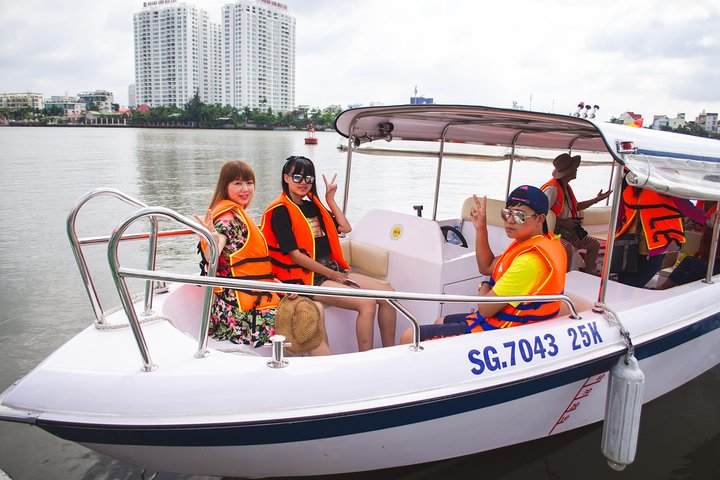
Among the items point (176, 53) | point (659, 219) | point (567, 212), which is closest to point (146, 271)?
point (659, 219)

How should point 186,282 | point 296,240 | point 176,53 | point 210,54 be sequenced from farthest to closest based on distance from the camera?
1. point 210,54
2. point 176,53
3. point 296,240
4. point 186,282

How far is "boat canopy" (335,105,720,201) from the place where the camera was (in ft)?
8.84

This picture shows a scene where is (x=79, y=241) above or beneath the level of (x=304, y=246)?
above

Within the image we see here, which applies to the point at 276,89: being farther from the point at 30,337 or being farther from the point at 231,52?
the point at 30,337

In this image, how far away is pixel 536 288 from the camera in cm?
269

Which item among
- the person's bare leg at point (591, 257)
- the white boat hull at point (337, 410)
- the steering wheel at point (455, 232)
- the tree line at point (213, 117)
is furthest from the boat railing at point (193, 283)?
the tree line at point (213, 117)

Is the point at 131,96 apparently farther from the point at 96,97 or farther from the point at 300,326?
the point at 300,326

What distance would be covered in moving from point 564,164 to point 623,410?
254 cm

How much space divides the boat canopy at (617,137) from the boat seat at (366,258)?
0.86 metres

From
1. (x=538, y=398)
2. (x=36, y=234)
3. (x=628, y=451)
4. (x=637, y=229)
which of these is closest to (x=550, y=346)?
(x=538, y=398)

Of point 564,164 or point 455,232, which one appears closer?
point 564,164

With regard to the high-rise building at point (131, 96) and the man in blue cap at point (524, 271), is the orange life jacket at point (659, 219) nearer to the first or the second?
the man in blue cap at point (524, 271)

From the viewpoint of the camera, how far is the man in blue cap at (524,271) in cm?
264

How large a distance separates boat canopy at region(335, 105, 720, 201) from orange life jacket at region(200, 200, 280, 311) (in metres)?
1.38
